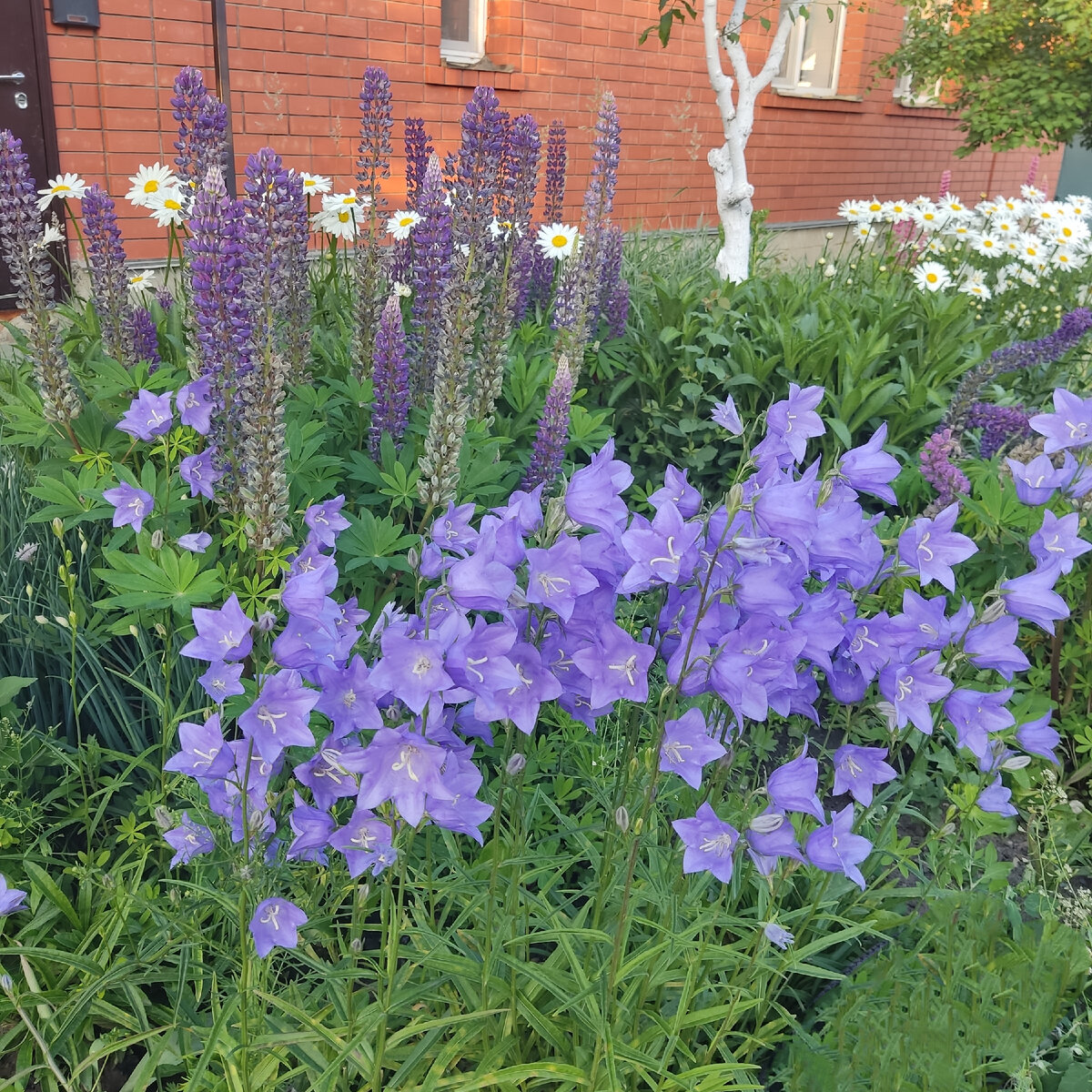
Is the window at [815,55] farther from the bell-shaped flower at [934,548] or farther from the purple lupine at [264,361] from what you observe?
the bell-shaped flower at [934,548]


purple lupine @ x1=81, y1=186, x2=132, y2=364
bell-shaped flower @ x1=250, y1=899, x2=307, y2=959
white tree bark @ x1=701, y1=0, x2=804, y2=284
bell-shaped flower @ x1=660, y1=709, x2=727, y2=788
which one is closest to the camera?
bell-shaped flower @ x1=660, y1=709, x2=727, y2=788

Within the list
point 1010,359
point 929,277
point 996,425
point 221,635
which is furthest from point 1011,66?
point 221,635

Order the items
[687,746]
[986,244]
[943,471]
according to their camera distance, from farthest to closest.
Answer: [986,244]
[943,471]
[687,746]

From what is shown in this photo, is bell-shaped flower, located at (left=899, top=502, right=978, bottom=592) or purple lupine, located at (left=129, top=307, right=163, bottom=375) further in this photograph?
purple lupine, located at (left=129, top=307, right=163, bottom=375)

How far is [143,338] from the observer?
2.42 metres

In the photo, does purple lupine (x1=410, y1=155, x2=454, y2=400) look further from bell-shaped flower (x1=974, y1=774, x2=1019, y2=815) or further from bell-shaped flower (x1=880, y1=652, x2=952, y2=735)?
bell-shaped flower (x1=974, y1=774, x2=1019, y2=815)

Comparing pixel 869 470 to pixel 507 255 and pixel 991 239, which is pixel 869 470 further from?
pixel 991 239

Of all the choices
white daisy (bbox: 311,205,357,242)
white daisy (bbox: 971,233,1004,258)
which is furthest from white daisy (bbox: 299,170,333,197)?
white daisy (bbox: 971,233,1004,258)

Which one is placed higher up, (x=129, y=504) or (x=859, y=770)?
(x=129, y=504)

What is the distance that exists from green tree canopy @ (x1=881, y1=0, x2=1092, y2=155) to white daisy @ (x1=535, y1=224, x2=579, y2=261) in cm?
649

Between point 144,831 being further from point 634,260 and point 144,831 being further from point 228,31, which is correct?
point 228,31

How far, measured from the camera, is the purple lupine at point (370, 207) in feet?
8.02

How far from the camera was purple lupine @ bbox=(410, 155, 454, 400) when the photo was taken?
2.22 metres

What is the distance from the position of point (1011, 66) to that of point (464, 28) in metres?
5.14
